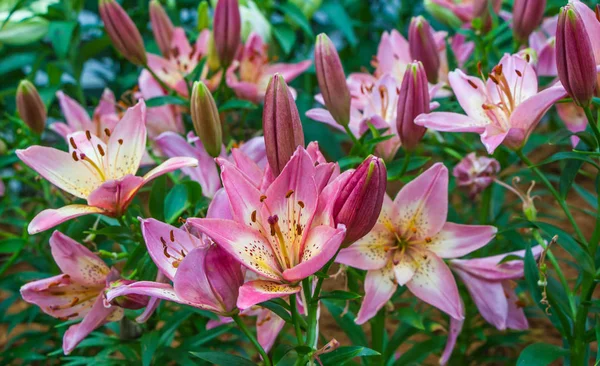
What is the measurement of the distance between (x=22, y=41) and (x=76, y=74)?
0.38 feet

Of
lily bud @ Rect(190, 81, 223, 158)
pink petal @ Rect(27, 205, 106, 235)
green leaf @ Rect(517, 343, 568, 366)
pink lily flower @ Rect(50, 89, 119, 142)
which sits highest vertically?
lily bud @ Rect(190, 81, 223, 158)

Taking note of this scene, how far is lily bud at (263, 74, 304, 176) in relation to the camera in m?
Result: 0.60

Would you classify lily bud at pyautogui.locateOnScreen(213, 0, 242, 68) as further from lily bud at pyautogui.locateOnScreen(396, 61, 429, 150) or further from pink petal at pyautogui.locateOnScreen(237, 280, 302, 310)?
pink petal at pyautogui.locateOnScreen(237, 280, 302, 310)

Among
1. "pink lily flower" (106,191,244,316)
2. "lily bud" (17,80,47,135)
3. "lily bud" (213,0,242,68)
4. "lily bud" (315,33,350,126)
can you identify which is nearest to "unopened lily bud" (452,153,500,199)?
"lily bud" (315,33,350,126)

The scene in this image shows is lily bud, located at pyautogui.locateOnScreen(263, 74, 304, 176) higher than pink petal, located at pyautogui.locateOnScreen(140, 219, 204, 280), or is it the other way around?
lily bud, located at pyautogui.locateOnScreen(263, 74, 304, 176)

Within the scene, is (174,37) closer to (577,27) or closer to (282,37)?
(282,37)

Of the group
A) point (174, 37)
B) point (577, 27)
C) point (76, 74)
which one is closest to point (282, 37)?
point (174, 37)

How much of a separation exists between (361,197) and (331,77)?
0.80 feet

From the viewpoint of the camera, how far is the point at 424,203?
0.71 meters

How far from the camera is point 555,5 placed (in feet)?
4.06

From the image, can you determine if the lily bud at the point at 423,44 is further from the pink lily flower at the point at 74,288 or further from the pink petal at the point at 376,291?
the pink lily flower at the point at 74,288

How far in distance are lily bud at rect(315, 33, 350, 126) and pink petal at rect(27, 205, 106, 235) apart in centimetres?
27

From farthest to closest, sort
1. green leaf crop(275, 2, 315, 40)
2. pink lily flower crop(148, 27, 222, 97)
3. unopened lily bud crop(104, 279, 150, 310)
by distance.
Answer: green leaf crop(275, 2, 315, 40) < pink lily flower crop(148, 27, 222, 97) < unopened lily bud crop(104, 279, 150, 310)

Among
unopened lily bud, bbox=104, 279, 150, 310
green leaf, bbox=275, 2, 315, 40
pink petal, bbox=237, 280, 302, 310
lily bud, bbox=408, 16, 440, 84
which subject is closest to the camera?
pink petal, bbox=237, 280, 302, 310
